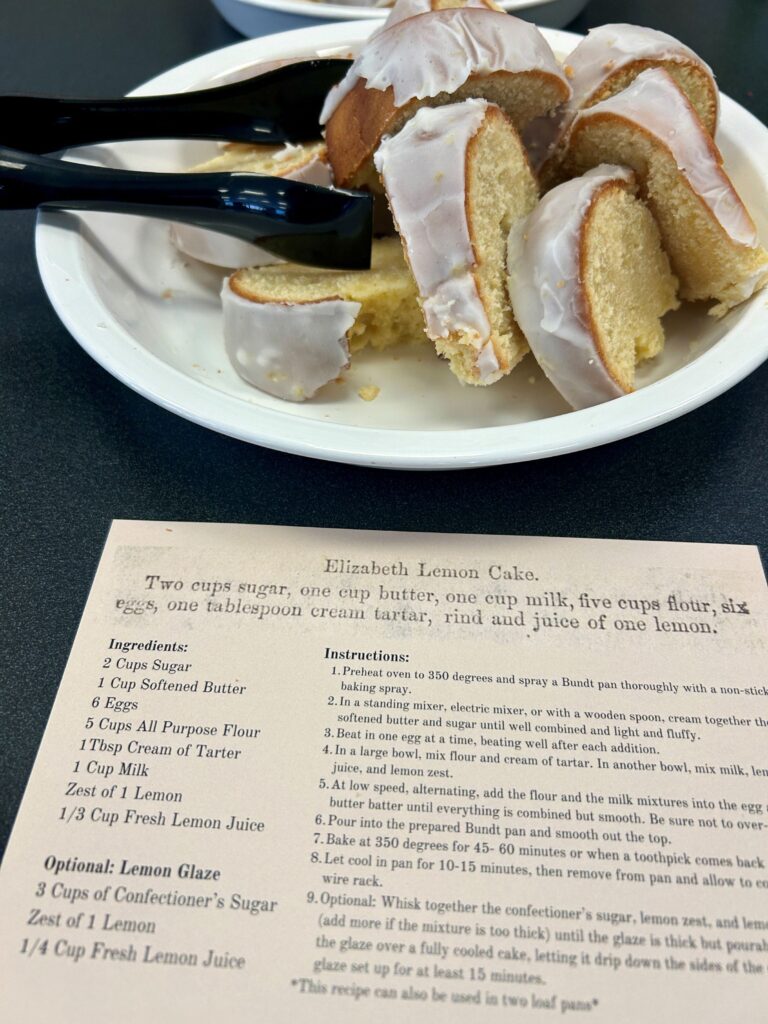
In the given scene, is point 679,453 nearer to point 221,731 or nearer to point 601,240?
point 601,240

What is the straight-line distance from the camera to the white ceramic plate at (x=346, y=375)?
1.81ft

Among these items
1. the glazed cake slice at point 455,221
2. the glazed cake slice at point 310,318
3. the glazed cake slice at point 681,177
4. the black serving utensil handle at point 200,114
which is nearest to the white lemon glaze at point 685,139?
the glazed cake slice at point 681,177

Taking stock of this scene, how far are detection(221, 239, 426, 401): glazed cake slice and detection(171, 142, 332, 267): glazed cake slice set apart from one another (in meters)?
0.03

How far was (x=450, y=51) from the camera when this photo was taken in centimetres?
62

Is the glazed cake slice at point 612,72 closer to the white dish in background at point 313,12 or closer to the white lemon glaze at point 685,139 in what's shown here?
the white lemon glaze at point 685,139

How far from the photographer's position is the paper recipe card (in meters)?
0.43

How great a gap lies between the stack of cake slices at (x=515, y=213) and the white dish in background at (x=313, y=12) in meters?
0.29

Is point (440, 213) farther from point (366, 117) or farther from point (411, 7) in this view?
point (411, 7)

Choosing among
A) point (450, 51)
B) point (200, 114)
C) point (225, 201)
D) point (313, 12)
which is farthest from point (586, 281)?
point (313, 12)

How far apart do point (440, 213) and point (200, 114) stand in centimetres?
37

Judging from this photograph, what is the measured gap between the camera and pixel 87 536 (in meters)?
0.64

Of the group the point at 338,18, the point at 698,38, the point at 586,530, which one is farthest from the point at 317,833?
the point at 698,38

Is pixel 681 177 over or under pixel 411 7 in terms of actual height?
under

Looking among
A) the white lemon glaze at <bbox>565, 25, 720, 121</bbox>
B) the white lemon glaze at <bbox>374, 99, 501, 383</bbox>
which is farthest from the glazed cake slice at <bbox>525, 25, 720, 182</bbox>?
the white lemon glaze at <bbox>374, 99, 501, 383</bbox>
